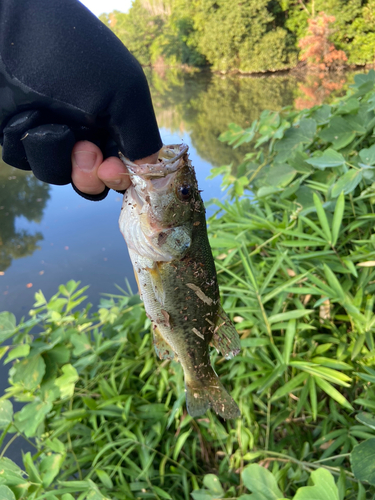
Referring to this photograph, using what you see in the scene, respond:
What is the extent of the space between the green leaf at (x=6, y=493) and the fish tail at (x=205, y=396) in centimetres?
81

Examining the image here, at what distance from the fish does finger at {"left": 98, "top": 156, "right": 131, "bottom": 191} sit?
3cm

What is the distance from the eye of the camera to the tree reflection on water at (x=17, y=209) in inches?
210

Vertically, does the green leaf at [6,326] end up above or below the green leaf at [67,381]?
above

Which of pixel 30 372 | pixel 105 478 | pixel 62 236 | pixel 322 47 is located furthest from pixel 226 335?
pixel 322 47

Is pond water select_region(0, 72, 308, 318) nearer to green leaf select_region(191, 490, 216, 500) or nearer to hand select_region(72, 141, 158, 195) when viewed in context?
green leaf select_region(191, 490, 216, 500)

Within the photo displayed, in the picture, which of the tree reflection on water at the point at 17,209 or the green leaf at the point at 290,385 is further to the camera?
the tree reflection on water at the point at 17,209

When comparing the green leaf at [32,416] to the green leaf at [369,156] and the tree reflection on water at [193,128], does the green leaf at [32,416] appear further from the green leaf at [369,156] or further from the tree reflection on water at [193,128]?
the tree reflection on water at [193,128]

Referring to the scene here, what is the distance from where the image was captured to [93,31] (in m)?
0.93

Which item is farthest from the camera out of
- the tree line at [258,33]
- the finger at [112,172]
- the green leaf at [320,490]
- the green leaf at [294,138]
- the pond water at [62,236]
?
the tree line at [258,33]

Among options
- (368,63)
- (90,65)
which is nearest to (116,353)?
(90,65)

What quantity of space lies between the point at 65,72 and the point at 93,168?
31cm


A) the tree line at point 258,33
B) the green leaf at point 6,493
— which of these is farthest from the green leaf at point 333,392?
the tree line at point 258,33

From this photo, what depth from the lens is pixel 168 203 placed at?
1.23m

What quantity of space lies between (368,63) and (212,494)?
21.7 metres
